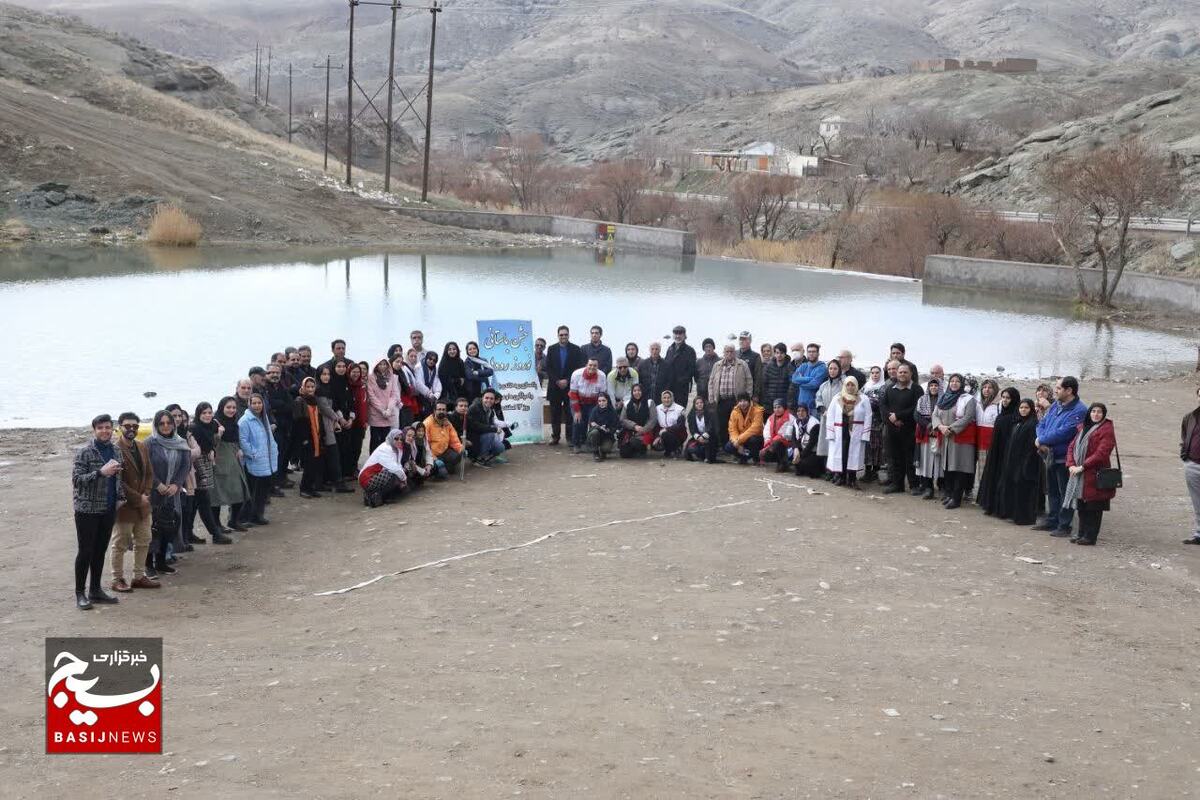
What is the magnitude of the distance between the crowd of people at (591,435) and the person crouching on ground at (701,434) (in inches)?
0.7

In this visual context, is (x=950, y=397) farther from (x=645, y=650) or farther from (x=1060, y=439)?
(x=645, y=650)

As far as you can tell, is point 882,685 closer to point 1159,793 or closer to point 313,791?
point 1159,793

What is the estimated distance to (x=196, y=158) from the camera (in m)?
52.1

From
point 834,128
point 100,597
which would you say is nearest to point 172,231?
point 100,597

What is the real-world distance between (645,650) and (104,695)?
127 inches

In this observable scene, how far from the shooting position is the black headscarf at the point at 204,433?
1081 centimetres

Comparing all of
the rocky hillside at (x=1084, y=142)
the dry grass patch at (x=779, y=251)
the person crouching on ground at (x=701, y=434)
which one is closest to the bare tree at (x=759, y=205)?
the dry grass patch at (x=779, y=251)

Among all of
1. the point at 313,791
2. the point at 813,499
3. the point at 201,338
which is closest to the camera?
the point at 313,791

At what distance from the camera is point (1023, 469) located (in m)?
12.0

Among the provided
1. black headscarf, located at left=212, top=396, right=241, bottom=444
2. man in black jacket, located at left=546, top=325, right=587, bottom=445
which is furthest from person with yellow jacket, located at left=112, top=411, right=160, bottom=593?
A: man in black jacket, located at left=546, top=325, right=587, bottom=445

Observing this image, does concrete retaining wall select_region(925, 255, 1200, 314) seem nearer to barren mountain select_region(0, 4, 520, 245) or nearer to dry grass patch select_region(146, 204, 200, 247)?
barren mountain select_region(0, 4, 520, 245)

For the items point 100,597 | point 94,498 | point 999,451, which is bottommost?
point 100,597

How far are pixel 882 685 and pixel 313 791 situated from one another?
3457 millimetres

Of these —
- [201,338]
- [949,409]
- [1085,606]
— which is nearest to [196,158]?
[201,338]
